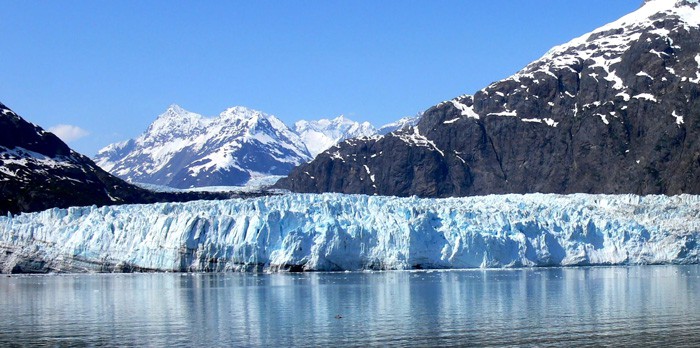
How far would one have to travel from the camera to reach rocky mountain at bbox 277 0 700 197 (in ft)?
438

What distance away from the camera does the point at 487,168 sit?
154 m

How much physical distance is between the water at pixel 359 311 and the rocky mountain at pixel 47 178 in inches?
1855

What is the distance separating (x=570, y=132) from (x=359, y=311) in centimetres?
11266

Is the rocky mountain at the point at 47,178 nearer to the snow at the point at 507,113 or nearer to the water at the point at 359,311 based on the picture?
the snow at the point at 507,113

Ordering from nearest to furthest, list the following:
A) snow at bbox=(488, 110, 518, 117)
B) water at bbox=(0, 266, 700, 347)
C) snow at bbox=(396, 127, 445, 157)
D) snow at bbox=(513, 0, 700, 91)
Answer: water at bbox=(0, 266, 700, 347) < snow at bbox=(513, 0, 700, 91) < snow at bbox=(488, 110, 518, 117) < snow at bbox=(396, 127, 445, 157)

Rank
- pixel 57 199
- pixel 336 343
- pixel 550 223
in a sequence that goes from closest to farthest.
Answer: pixel 336 343 → pixel 550 223 → pixel 57 199

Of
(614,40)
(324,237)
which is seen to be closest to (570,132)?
(614,40)

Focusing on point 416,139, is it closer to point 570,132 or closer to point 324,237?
point 570,132

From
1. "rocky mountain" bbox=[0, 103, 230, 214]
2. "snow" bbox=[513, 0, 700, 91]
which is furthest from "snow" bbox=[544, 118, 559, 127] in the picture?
"rocky mountain" bbox=[0, 103, 230, 214]

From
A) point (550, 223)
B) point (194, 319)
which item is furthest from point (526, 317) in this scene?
point (550, 223)

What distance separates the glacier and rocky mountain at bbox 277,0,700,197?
54.4m

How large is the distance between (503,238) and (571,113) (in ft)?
272

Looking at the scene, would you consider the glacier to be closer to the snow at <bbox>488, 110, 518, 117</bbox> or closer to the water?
the water

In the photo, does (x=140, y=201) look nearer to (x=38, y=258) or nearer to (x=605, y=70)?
(x=38, y=258)
